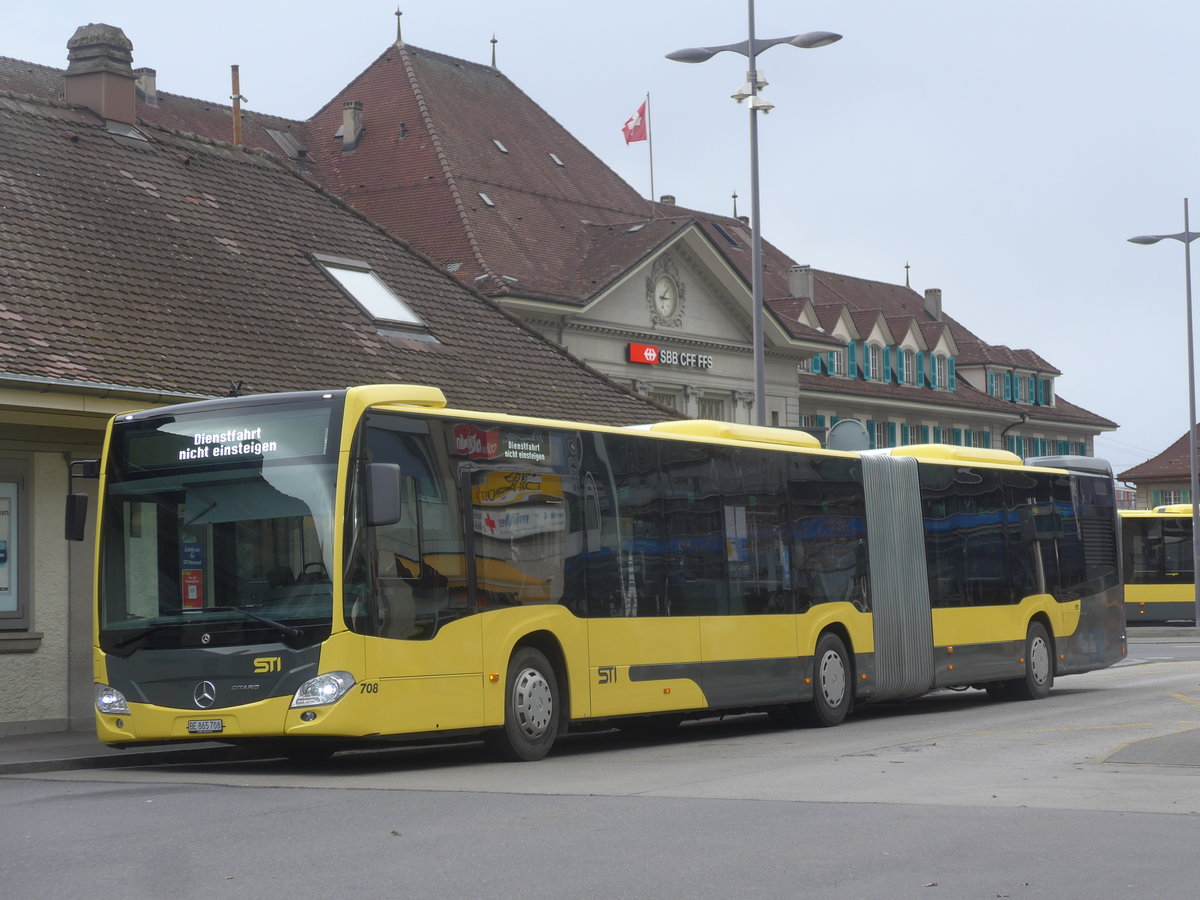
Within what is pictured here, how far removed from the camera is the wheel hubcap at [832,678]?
19984 millimetres

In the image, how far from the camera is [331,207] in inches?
1103

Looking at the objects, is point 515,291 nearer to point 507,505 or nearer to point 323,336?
point 323,336

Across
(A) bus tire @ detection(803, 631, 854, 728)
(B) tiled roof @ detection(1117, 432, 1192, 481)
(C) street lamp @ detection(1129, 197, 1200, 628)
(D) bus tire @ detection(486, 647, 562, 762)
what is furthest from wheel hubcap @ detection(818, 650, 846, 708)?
(B) tiled roof @ detection(1117, 432, 1192, 481)

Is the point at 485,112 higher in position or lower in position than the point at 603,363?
higher

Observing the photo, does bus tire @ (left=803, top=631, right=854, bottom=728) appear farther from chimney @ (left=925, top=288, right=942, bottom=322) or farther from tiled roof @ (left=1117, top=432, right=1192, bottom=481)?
tiled roof @ (left=1117, top=432, right=1192, bottom=481)

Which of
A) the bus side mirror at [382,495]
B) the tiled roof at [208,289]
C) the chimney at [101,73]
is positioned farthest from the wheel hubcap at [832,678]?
the chimney at [101,73]

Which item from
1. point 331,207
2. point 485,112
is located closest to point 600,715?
point 331,207

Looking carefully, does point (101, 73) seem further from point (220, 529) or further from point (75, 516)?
point (220, 529)

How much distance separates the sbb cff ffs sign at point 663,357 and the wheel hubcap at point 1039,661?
28.6 metres

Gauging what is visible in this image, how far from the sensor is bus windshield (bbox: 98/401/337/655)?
1390cm

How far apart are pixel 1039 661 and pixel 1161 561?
28650mm

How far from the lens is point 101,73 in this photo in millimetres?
25547

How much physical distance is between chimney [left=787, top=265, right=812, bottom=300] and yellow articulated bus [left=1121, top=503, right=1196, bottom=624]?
2080 cm

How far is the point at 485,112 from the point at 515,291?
11.5 m
